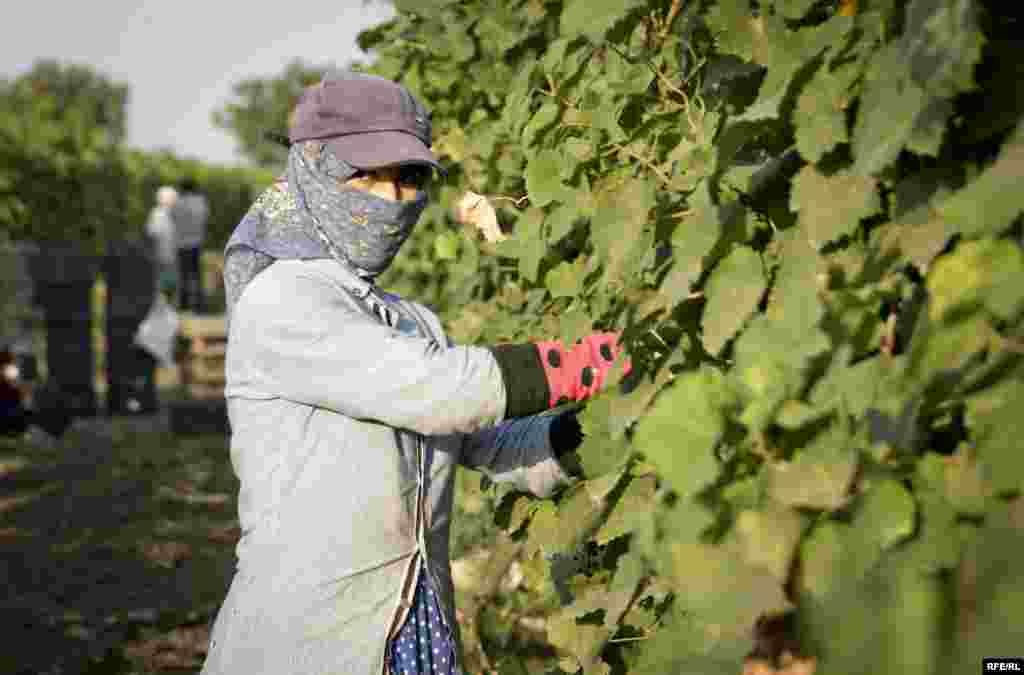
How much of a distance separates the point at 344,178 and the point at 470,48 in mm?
1911

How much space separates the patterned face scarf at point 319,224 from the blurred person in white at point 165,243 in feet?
47.6

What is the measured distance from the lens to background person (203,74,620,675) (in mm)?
2314

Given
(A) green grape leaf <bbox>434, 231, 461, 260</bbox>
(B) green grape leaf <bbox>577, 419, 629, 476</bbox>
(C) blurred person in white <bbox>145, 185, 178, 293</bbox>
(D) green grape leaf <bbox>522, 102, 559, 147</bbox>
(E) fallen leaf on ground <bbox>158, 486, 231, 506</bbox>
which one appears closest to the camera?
(B) green grape leaf <bbox>577, 419, 629, 476</bbox>

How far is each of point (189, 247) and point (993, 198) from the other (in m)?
17.7

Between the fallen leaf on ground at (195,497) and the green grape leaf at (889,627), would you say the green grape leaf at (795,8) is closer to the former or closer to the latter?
the green grape leaf at (889,627)

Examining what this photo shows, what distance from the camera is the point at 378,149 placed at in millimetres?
2484

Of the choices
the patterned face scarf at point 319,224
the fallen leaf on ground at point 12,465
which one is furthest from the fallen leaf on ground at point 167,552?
the patterned face scarf at point 319,224

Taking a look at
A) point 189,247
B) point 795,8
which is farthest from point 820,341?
point 189,247

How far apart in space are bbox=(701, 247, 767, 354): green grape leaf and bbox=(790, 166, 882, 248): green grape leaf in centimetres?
9

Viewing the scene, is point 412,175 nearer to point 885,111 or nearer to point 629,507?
point 629,507


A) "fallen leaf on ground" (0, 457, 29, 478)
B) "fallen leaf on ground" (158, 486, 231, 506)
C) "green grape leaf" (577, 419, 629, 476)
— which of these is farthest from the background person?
"fallen leaf on ground" (0, 457, 29, 478)

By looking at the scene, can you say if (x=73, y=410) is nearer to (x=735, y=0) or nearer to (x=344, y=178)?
(x=344, y=178)

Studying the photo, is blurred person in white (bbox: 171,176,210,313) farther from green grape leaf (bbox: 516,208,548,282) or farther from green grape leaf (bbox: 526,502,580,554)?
green grape leaf (bbox: 526,502,580,554)

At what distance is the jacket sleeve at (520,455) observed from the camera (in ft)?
8.63
